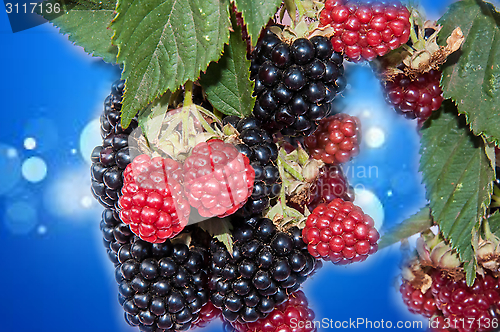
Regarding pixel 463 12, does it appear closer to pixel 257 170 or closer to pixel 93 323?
pixel 257 170

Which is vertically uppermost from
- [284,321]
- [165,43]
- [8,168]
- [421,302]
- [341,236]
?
[165,43]

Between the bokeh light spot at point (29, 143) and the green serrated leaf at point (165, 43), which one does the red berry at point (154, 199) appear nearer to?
the green serrated leaf at point (165, 43)

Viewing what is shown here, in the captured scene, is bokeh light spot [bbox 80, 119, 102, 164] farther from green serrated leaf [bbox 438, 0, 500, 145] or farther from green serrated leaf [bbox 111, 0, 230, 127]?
green serrated leaf [bbox 438, 0, 500, 145]

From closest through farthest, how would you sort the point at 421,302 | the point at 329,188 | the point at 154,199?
the point at 154,199, the point at 329,188, the point at 421,302

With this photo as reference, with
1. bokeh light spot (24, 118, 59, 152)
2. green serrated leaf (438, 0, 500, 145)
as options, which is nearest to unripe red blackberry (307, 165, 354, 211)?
green serrated leaf (438, 0, 500, 145)

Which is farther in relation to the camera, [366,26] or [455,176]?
[455,176]

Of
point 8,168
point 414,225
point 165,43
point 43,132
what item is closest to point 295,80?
point 165,43

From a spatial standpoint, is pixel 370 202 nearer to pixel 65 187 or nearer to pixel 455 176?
pixel 455 176

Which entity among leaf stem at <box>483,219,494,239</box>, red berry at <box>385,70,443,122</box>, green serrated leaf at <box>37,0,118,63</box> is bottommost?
leaf stem at <box>483,219,494,239</box>
